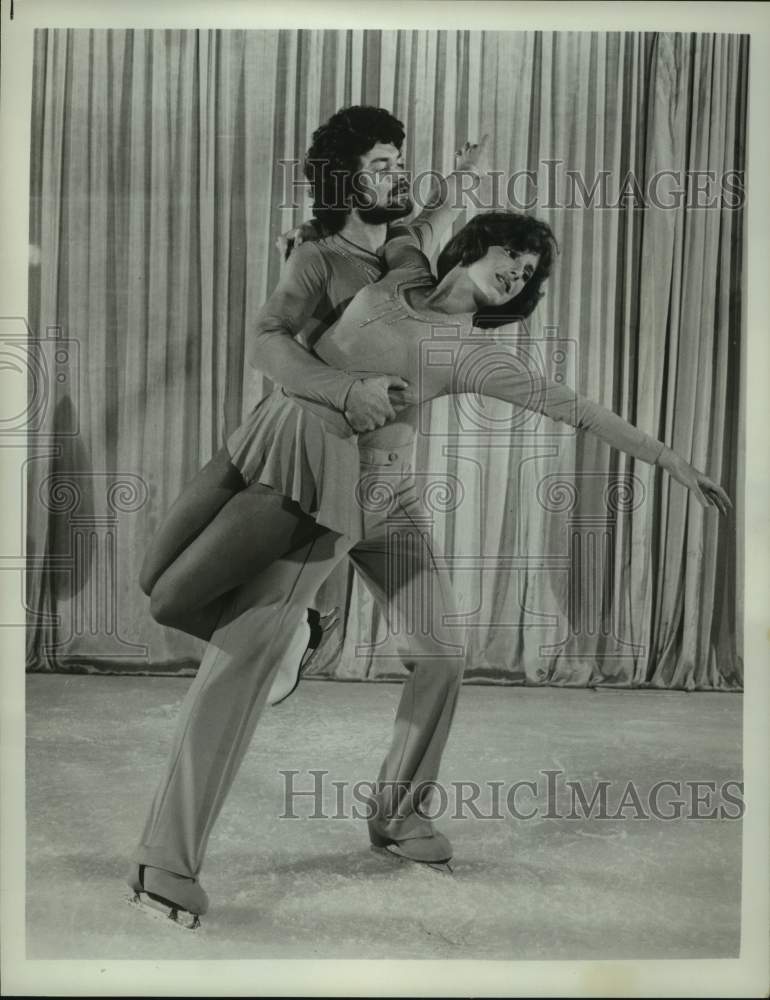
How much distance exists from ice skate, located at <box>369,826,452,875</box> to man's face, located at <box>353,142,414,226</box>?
144 cm

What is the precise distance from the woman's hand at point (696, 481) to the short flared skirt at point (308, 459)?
0.74 metres

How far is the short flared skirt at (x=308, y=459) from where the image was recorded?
2160mm

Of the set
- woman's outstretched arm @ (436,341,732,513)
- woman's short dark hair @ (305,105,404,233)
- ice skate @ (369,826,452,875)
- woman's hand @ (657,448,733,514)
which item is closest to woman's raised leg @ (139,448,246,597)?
woman's outstretched arm @ (436,341,732,513)

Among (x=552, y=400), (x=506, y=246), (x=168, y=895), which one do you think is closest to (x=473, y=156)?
(x=506, y=246)

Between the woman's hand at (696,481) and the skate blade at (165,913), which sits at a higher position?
the woman's hand at (696,481)

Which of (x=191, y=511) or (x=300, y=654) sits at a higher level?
(x=191, y=511)

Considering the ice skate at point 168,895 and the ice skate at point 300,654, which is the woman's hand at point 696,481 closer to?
the ice skate at point 300,654

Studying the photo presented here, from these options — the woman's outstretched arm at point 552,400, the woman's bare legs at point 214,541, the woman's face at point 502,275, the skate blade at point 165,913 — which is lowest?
the skate blade at point 165,913

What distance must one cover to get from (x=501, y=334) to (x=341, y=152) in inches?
22.2

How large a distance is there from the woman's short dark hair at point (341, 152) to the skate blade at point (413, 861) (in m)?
1.45

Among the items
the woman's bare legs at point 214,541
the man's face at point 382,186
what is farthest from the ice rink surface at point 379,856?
the man's face at point 382,186

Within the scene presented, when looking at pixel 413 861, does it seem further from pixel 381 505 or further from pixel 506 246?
pixel 506 246

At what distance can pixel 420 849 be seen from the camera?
221 centimetres

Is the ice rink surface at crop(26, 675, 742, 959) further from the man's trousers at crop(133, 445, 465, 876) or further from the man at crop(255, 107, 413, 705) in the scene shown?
the man at crop(255, 107, 413, 705)
